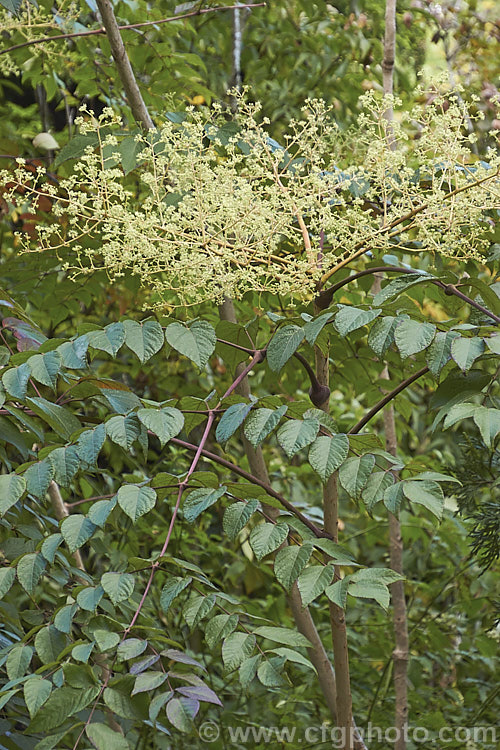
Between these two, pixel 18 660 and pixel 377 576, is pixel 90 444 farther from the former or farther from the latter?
pixel 377 576

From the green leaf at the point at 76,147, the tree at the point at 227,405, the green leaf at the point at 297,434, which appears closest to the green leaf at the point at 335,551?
the tree at the point at 227,405

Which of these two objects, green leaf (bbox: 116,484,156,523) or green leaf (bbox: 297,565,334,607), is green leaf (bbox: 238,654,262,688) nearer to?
green leaf (bbox: 297,565,334,607)

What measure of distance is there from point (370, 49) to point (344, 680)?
8.21 ft

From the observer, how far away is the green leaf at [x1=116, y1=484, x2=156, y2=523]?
2.55 feet

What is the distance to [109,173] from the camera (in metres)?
0.98

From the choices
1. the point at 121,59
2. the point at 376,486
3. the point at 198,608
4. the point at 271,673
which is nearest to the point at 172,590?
the point at 198,608

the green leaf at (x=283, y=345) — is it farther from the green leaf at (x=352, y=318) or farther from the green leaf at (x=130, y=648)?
the green leaf at (x=130, y=648)

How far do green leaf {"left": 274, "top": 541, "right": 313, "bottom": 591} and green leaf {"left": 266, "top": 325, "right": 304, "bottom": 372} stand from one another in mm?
225

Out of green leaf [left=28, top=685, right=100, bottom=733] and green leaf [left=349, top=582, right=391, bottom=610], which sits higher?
green leaf [left=349, top=582, right=391, bottom=610]

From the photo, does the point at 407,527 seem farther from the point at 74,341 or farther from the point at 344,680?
the point at 74,341

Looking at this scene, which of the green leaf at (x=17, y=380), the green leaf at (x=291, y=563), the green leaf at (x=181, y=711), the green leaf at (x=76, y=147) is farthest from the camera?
the green leaf at (x=76, y=147)

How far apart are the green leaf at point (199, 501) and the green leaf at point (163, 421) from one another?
0.07m

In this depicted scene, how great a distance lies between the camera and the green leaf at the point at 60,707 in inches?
27.2

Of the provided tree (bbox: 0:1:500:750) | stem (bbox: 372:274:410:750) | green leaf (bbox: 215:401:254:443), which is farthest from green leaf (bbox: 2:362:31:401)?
stem (bbox: 372:274:410:750)
